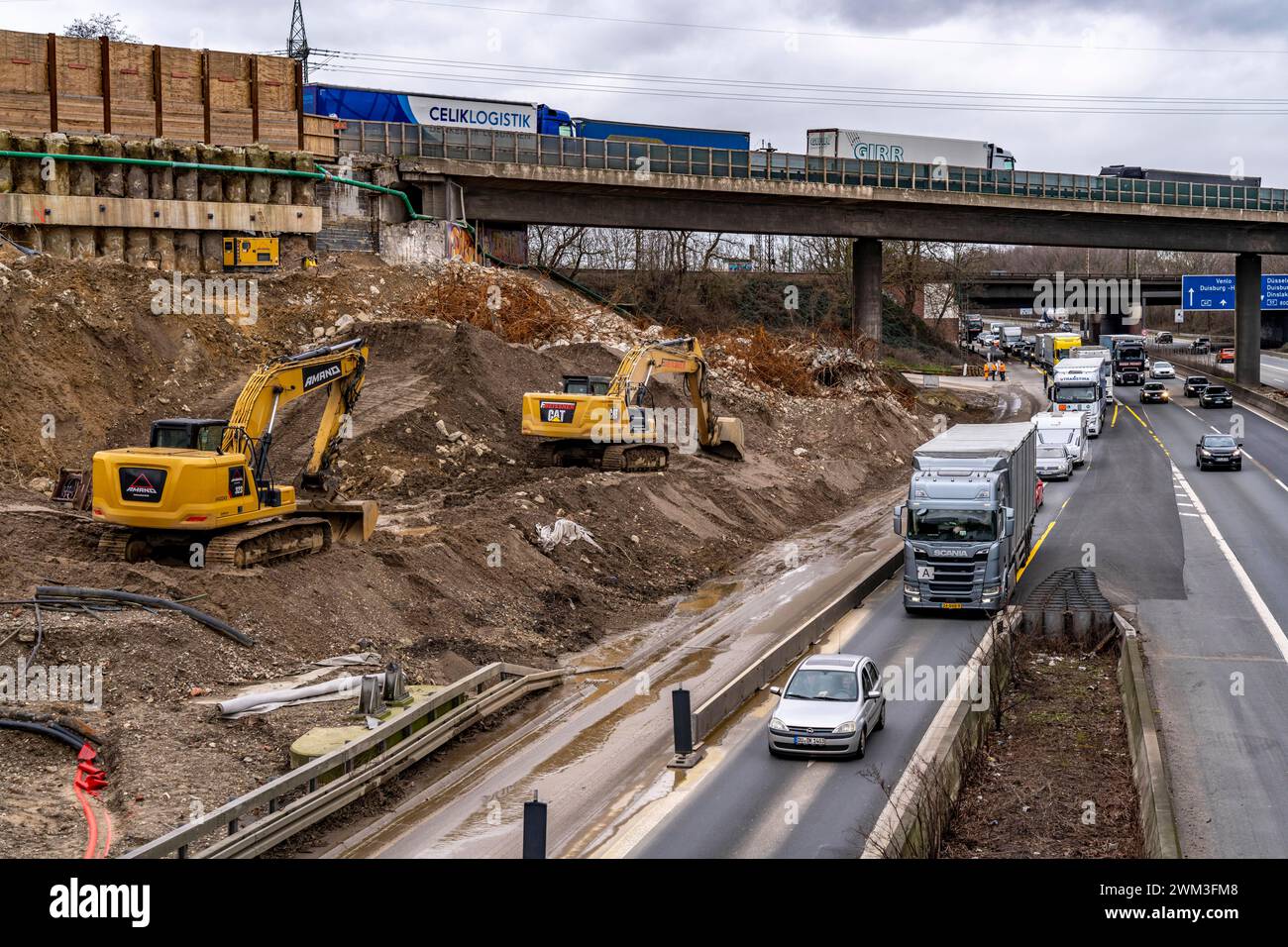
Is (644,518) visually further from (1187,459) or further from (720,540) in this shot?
(1187,459)

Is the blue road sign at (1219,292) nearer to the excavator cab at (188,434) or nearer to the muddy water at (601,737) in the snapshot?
the muddy water at (601,737)

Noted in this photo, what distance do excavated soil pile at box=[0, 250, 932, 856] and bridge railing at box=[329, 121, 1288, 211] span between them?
5243mm

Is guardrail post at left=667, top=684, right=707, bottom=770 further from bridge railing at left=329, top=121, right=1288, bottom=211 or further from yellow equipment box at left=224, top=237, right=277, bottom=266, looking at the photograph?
bridge railing at left=329, top=121, right=1288, bottom=211

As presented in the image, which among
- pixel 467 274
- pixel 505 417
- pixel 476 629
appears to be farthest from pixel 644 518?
pixel 467 274

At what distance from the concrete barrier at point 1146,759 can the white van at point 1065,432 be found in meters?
26.5

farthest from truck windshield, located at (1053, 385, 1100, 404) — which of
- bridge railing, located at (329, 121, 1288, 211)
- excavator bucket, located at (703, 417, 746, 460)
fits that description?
excavator bucket, located at (703, 417, 746, 460)

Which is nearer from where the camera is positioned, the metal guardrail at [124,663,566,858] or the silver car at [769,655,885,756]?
the metal guardrail at [124,663,566,858]

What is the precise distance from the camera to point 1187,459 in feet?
181

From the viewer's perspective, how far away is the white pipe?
64.5 ft

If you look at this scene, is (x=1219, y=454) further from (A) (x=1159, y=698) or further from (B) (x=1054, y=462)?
(A) (x=1159, y=698)

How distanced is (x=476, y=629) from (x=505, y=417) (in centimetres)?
1535

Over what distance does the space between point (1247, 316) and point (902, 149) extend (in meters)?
28.0

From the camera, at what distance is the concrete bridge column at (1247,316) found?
8144 cm
